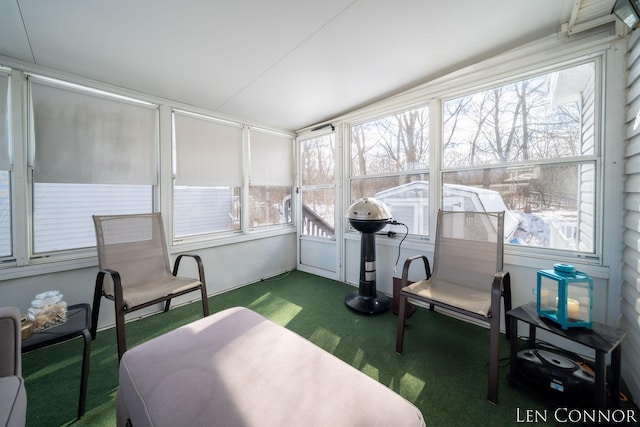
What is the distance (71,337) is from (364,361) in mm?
1796

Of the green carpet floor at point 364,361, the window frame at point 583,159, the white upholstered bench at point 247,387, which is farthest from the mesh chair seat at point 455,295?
the white upholstered bench at point 247,387

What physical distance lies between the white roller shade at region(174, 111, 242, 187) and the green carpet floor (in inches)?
57.9

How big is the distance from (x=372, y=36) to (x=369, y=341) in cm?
235

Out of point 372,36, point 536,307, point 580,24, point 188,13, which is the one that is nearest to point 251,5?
point 188,13

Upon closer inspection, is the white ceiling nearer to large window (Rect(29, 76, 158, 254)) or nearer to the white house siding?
large window (Rect(29, 76, 158, 254))

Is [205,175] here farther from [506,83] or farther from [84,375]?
[506,83]

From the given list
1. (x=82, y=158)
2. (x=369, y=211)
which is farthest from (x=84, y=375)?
(x=369, y=211)

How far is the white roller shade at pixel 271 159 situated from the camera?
3.47 meters

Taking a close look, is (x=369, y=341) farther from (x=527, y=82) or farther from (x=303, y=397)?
(x=527, y=82)

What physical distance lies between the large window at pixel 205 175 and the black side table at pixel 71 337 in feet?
4.60

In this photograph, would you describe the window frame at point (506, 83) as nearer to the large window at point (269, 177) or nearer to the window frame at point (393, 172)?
the window frame at point (393, 172)

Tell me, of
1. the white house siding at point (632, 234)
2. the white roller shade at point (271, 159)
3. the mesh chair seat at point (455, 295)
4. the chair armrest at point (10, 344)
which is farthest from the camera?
the white roller shade at point (271, 159)

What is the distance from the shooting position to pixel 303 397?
870mm

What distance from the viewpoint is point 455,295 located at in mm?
1806
